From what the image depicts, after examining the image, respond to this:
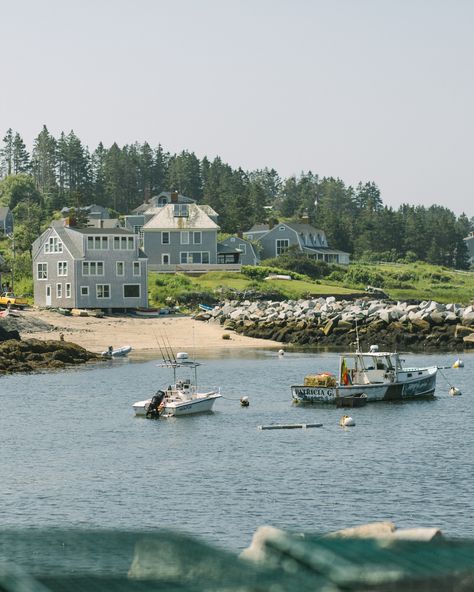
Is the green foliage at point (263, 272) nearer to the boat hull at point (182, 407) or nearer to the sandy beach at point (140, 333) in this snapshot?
the sandy beach at point (140, 333)

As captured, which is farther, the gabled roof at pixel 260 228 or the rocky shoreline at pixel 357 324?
the gabled roof at pixel 260 228

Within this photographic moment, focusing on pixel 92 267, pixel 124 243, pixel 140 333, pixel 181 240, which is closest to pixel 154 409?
pixel 140 333

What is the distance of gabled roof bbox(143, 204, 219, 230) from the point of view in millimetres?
122125

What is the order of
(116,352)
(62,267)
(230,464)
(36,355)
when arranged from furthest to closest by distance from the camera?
1. (62,267)
2. (116,352)
3. (36,355)
4. (230,464)

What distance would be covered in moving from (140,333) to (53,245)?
18.4 m

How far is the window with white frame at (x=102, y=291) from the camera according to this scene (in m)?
94.1

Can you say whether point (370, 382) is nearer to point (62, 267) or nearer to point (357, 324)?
point (357, 324)

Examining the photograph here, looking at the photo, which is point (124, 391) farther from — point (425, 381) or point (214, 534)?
point (214, 534)

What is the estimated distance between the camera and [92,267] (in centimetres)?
9444

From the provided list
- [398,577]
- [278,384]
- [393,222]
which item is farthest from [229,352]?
[393,222]

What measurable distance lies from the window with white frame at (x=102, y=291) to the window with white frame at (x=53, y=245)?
16.8 ft

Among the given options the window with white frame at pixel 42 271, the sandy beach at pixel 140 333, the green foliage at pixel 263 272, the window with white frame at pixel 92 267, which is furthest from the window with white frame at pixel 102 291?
the green foliage at pixel 263 272

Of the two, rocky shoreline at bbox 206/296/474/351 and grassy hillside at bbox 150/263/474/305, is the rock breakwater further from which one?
grassy hillside at bbox 150/263/474/305

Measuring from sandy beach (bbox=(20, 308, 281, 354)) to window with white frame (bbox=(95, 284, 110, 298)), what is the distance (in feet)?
14.1
